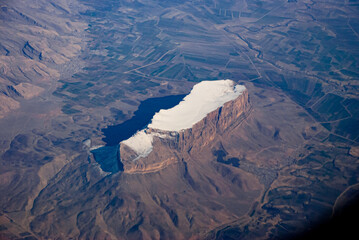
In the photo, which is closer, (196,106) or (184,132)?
(184,132)

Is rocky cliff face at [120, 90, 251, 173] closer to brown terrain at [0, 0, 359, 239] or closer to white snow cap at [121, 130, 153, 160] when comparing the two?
brown terrain at [0, 0, 359, 239]

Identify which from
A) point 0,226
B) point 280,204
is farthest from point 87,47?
point 280,204

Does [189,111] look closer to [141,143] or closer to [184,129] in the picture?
[184,129]

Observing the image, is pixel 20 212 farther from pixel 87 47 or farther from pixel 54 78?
pixel 87 47

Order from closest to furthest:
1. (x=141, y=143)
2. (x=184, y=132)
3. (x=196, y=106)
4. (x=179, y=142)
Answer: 1. (x=141, y=143)
2. (x=184, y=132)
3. (x=179, y=142)
4. (x=196, y=106)

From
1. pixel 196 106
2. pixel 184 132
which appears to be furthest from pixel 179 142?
pixel 196 106
